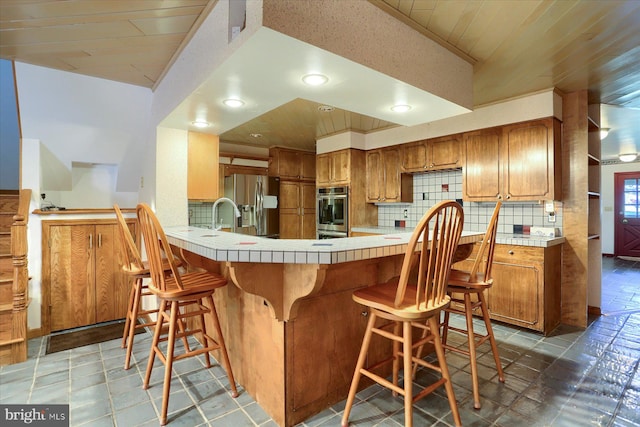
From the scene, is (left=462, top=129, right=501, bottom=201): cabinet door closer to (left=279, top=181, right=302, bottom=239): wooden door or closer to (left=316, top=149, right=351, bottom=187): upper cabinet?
(left=316, top=149, right=351, bottom=187): upper cabinet

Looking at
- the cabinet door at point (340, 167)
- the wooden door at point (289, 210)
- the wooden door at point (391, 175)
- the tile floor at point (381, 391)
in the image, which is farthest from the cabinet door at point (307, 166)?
the tile floor at point (381, 391)

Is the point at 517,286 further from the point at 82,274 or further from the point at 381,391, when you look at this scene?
the point at 82,274

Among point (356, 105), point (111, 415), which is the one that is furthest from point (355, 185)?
point (111, 415)

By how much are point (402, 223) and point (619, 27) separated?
3034 millimetres

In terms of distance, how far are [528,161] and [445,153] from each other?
0.91 metres

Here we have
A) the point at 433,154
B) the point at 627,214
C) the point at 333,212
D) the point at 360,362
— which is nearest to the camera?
the point at 360,362

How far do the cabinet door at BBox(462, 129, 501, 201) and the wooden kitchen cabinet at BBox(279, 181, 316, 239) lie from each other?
2824 millimetres

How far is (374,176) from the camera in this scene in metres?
4.70

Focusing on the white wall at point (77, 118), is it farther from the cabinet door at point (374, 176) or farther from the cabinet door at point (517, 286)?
the cabinet door at point (517, 286)

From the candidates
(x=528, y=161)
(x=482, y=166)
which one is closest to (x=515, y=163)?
(x=528, y=161)

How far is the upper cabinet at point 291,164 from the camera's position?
5438 millimetres

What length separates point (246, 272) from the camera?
154cm

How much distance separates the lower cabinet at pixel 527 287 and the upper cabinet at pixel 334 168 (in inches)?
91.1

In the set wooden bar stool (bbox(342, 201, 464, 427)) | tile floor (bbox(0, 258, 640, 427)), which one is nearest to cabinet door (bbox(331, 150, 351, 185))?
tile floor (bbox(0, 258, 640, 427))
